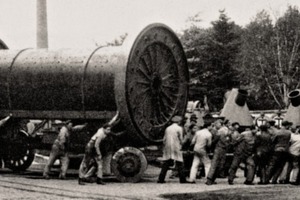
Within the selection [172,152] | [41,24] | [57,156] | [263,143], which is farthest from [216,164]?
[41,24]

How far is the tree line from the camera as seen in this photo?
63.4 metres

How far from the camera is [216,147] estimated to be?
55.6ft

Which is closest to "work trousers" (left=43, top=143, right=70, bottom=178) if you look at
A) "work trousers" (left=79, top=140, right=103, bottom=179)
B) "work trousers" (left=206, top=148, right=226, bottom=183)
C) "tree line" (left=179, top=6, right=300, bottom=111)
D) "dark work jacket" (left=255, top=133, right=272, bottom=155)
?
"work trousers" (left=79, top=140, right=103, bottom=179)

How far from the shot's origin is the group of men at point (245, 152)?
659 inches

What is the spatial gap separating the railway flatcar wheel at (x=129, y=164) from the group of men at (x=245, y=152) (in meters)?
0.56

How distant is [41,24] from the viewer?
41.5m

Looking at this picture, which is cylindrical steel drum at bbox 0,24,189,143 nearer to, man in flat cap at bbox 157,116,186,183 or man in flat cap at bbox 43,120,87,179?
man in flat cap at bbox 43,120,87,179

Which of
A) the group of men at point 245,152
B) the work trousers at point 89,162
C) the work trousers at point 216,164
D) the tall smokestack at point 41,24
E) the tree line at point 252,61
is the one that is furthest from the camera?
the tree line at point 252,61

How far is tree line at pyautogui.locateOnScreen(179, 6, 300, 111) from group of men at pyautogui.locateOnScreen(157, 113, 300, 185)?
44456 mm

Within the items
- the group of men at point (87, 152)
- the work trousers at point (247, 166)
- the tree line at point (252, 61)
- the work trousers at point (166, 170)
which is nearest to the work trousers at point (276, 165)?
the work trousers at point (247, 166)

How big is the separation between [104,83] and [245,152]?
402cm

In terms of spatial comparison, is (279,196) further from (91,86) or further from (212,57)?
(212,57)

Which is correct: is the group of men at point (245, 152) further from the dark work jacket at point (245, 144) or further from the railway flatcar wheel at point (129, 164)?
the railway flatcar wheel at point (129, 164)

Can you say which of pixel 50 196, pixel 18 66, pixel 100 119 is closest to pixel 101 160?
pixel 100 119
